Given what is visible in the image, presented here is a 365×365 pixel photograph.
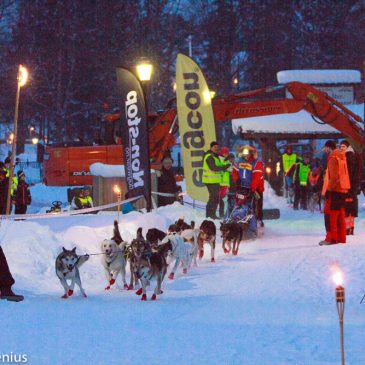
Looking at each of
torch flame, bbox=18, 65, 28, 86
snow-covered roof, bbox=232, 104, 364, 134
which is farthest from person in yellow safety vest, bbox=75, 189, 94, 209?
snow-covered roof, bbox=232, 104, 364, 134

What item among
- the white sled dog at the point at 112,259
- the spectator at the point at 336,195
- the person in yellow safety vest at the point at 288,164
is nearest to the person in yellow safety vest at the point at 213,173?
the spectator at the point at 336,195

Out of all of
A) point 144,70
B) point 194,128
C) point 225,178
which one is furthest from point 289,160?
point 144,70

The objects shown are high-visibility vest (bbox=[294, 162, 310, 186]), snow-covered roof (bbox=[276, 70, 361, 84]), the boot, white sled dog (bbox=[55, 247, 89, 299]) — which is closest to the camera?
the boot

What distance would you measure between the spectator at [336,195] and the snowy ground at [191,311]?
0.51 m

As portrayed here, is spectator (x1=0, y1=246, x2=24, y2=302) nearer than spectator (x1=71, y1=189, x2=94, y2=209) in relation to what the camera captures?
Yes

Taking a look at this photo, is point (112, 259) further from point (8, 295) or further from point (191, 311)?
point (191, 311)

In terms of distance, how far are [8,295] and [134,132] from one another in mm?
7730

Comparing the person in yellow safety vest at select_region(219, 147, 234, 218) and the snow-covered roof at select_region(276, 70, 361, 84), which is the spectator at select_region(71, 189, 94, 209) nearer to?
the person in yellow safety vest at select_region(219, 147, 234, 218)

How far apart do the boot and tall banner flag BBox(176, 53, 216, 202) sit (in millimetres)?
11299

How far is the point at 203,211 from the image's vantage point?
65.4 feet

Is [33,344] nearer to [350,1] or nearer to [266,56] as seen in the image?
[266,56]

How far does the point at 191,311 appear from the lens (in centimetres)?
752

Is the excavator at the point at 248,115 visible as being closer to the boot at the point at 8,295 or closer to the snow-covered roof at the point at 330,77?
the snow-covered roof at the point at 330,77

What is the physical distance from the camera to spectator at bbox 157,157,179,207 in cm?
1758
